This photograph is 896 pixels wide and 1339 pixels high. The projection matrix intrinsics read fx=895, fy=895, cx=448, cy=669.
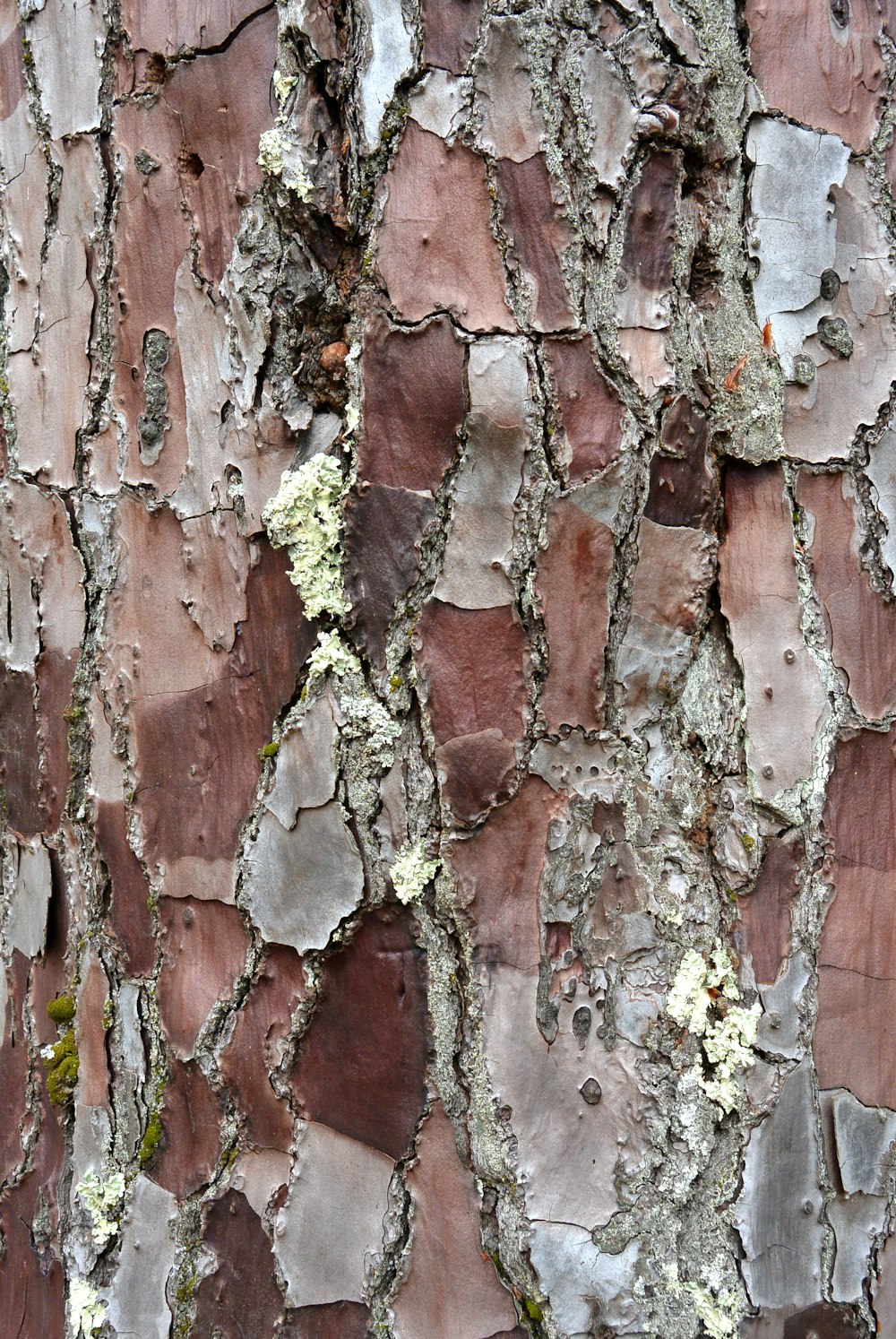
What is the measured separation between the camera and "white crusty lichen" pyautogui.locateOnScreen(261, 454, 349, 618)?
0.85 metres

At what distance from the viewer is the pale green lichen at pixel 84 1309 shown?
37.3 inches

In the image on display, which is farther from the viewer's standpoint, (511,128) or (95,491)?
(95,491)

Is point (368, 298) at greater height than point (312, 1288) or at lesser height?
greater

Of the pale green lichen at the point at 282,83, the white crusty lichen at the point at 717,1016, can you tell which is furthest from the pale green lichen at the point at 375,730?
the pale green lichen at the point at 282,83

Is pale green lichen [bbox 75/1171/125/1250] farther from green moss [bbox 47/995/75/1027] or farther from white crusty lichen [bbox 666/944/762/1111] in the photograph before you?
white crusty lichen [bbox 666/944/762/1111]

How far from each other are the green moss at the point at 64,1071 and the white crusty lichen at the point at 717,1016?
650mm

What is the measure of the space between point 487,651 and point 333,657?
0.48 ft

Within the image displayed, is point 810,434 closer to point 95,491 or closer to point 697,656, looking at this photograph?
point 697,656

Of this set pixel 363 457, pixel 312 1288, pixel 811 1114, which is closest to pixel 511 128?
pixel 363 457

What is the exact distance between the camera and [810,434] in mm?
898

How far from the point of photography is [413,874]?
836 mm

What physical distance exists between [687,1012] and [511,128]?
2.77 ft

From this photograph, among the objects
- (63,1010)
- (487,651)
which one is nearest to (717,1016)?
(487,651)

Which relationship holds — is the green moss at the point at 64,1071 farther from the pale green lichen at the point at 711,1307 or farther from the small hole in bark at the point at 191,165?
the small hole in bark at the point at 191,165
